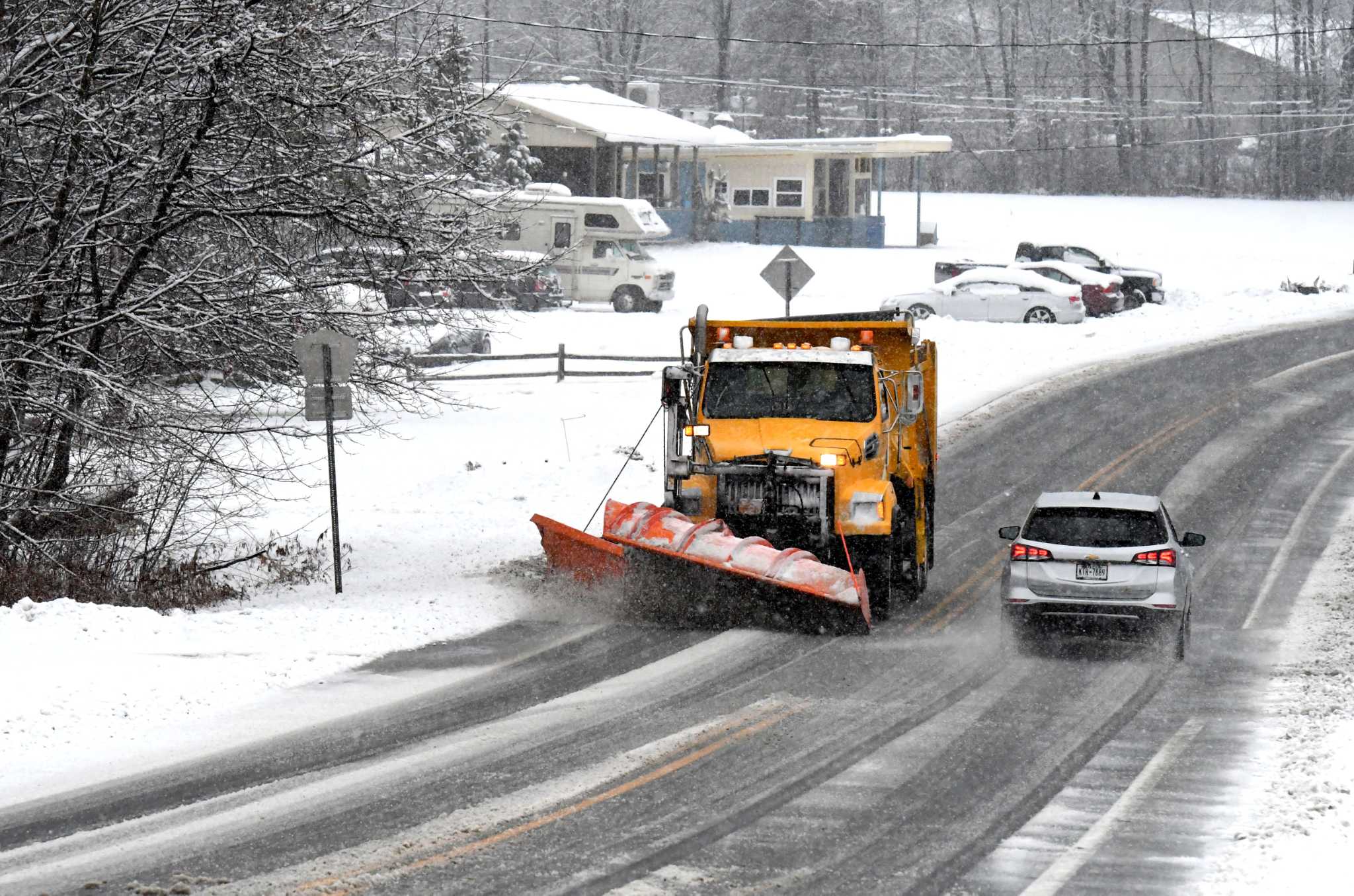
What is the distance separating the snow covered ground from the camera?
468 inches

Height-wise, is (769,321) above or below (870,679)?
above

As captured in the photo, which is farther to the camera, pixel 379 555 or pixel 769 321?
pixel 379 555

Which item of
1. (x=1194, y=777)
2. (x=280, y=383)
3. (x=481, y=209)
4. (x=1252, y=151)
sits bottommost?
(x=1194, y=777)

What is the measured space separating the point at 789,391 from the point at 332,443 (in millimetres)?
4601

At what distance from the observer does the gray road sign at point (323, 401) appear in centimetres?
1598

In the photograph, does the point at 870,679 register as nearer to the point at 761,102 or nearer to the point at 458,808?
the point at 458,808

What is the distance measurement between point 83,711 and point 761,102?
284ft

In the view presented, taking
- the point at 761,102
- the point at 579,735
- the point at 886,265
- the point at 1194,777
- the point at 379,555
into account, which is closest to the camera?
the point at 1194,777

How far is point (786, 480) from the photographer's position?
15.4 meters

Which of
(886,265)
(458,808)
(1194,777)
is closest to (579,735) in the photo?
(458,808)

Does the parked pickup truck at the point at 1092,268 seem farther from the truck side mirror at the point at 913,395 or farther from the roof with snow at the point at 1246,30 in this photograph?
the roof with snow at the point at 1246,30

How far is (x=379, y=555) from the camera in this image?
65.6 feet

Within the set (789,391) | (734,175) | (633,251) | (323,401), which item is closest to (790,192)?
(734,175)

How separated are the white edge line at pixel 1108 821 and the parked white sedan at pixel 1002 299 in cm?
3006
